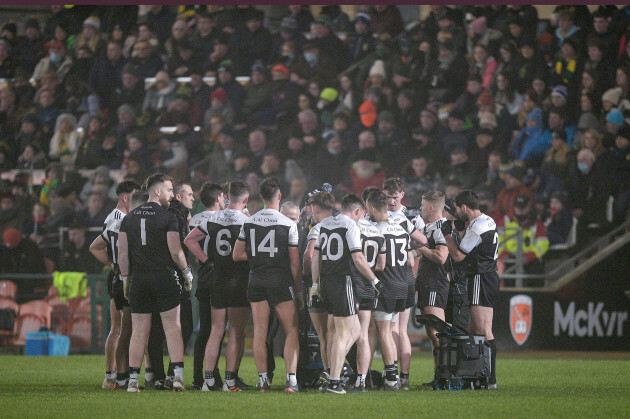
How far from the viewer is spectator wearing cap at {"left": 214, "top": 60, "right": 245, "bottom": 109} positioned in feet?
68.8

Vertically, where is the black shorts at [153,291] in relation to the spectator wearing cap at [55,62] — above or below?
below

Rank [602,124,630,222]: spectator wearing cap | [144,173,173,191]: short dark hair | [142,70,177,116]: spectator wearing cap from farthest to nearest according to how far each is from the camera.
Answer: [142,70,177,116]: spectator wearing cap → [602,124,630,222]: spectator wearing cap → [144,173,173,191]: short dark hair

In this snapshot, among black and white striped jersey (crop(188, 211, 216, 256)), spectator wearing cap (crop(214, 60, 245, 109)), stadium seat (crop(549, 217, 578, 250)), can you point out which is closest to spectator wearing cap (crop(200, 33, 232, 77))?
spectator wearing cap (crop(214, 60, 245, 109))

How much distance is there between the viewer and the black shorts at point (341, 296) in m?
9.90

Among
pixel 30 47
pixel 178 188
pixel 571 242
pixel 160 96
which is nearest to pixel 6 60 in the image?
pixel 30 47

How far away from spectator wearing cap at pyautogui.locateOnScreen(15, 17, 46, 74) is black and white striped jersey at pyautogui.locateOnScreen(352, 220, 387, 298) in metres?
15.2

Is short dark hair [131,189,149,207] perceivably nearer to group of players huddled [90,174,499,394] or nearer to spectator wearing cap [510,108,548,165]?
group of players huddled [90,174,499,394]

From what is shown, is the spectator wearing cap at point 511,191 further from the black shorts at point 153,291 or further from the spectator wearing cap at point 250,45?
the black shorts at point 153,291

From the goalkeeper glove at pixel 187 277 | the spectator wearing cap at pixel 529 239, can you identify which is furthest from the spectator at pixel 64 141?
the goalkeeper glove at pixel 187 277

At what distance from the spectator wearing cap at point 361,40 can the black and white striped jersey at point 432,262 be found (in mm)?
9965

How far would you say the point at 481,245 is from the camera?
10945 millimetres

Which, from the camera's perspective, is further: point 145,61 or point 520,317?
point 145,61

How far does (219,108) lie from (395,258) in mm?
10876

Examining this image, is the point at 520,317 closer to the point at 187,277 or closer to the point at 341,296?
the point at 341,296
